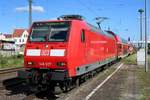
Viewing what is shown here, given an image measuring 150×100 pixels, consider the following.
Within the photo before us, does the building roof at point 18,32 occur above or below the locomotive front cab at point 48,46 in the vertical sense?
above

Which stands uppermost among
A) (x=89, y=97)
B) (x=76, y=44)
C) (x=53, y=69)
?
(x=76, y=44)

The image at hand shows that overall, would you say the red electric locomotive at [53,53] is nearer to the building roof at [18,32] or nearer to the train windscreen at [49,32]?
the train windscreen at [49,32]

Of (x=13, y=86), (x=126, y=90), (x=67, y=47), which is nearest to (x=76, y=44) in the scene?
(x=67, y=47)

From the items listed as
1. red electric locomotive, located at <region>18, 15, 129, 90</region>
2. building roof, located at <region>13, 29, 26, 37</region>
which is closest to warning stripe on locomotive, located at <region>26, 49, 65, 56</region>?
red electric locomotive, located at <region>18, 15, 129, 90</region>

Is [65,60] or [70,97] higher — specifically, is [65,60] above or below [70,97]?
above

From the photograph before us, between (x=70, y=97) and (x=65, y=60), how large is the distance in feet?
4.64

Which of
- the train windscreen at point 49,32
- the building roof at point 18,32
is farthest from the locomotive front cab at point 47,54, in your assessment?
the building roof at point 18,32

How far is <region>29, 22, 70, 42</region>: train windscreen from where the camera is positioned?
14.8m

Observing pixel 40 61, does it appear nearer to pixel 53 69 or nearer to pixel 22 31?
pixel 53 69

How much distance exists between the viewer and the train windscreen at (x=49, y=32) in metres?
14.8

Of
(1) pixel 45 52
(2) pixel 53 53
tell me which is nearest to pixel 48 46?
(1) pixel 45 52

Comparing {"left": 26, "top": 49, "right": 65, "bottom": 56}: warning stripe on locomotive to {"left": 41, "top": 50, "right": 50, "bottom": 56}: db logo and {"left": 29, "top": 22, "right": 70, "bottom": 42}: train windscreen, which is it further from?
{"left": 29, "top": 22, "right": 70, "bottom": 42}: train windscreen

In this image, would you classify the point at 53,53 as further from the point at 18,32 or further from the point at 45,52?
the point at 18,32

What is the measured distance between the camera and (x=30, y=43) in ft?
49.5
